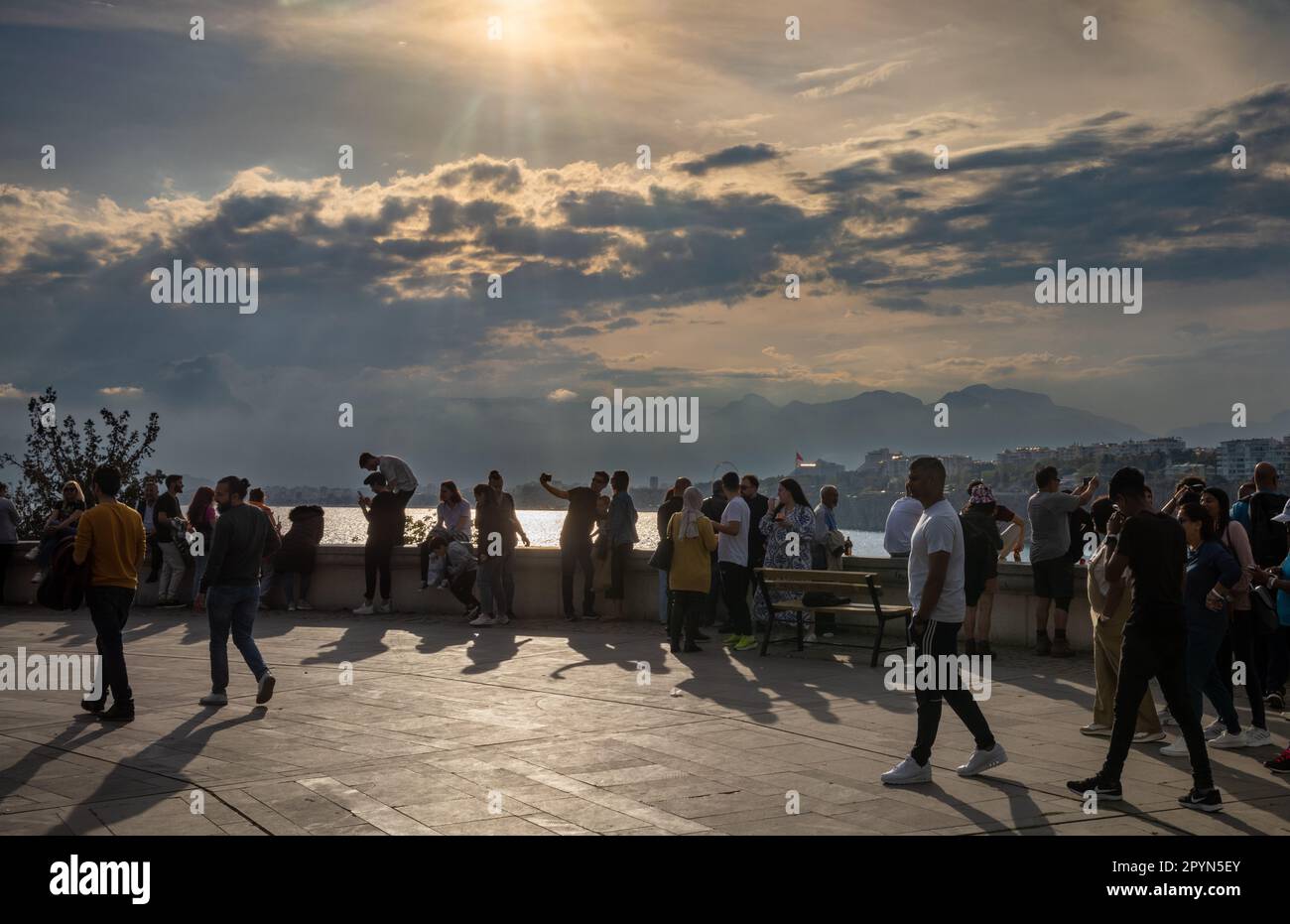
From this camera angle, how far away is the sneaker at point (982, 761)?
26.5 ft

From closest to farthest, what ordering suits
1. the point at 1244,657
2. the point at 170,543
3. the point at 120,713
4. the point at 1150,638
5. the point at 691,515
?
the point at 1150,638, the point at 1244,657, the point at 120,713, the point at 691,515, the point at 170,543

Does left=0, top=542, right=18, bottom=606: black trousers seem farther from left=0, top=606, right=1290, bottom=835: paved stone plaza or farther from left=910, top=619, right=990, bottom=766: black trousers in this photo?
left=910, top=619, right=990, bottom=766: black trousers

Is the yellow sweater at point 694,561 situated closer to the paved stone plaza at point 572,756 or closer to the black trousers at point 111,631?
the paved stone plaza at point 572,756

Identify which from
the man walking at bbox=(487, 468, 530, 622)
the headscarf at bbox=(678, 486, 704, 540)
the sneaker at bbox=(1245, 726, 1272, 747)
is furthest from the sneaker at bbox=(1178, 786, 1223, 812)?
the man walking at bbox=(487, 468, 530, 622)

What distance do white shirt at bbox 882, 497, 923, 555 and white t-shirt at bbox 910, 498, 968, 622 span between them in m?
6.18

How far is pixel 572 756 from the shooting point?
856 centimetres

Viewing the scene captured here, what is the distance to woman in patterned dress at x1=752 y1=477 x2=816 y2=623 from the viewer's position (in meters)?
15.0

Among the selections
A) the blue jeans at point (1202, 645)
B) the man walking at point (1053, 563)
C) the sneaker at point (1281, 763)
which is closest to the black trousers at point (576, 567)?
the man walking at point (1053, 563)

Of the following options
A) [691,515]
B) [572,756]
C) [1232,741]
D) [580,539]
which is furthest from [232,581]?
[1232,741]

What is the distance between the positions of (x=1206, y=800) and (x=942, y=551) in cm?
196

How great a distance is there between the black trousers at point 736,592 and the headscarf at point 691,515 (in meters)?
0.66

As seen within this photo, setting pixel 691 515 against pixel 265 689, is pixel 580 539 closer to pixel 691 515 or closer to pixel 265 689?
pixel 691 515

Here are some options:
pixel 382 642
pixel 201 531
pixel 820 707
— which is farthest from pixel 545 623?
pixel 820 707

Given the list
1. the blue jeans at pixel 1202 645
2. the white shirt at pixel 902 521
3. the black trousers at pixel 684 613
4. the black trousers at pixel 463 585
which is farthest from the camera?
the black trousers at pixel 463 585
